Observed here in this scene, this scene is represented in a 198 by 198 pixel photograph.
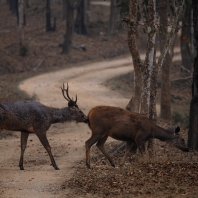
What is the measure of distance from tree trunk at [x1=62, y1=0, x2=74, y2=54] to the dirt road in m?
4.11

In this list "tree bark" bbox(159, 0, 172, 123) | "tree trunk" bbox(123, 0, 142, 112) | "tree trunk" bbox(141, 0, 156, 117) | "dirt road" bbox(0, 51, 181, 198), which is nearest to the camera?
"dirt road" bbox(0, 51, 181, 198)

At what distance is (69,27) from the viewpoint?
40.2 metres

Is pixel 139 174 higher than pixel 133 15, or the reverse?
pixel 133 15

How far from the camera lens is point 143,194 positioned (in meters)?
9.95

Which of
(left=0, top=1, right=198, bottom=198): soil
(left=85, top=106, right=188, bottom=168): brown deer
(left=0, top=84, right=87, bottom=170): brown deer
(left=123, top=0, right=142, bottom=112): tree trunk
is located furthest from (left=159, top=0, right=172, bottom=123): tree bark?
(left=0, top=84, right=87, bottom=170): brown deer

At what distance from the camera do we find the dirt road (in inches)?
445

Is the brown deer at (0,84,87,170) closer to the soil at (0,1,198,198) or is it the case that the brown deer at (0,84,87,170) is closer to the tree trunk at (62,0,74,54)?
the soil at (0,1,198,198)

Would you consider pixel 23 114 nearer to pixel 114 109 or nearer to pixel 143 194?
pixel 114 109

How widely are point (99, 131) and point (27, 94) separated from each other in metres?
13.1

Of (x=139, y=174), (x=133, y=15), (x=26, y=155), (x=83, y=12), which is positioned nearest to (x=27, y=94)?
(x=26, y=155)

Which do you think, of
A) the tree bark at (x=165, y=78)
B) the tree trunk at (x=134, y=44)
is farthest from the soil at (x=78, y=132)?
the tree trunk at (x=134, y=44)

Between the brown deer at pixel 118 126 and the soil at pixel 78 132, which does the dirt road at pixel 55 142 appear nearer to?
the soil at pixel 78 132

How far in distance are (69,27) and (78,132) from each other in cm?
2140

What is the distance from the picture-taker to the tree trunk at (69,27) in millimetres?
39469
